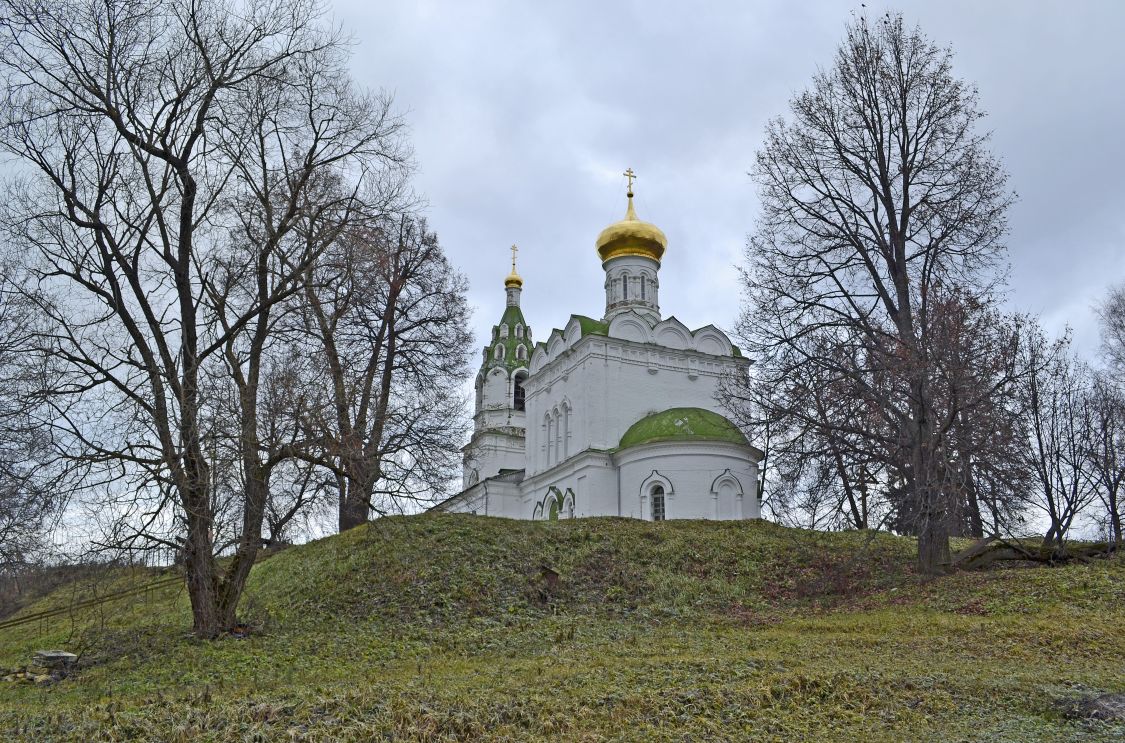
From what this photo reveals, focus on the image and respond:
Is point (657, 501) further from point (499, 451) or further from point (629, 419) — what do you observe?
point (499, 451)

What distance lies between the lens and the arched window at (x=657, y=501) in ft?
79.3

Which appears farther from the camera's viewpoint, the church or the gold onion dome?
the gold onion dome

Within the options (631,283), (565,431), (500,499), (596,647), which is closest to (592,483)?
(565,431)

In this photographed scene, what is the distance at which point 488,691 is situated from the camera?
7809 mm

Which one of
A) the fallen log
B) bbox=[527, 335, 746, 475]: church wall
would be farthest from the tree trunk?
bbox=[527, 335, 746, 475]: church wall

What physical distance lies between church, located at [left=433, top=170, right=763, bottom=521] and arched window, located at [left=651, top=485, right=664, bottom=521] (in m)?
0.03

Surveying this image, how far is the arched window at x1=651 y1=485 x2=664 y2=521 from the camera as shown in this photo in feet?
79.3

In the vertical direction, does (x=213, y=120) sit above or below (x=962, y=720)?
above

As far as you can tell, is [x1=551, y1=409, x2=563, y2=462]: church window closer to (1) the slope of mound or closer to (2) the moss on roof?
(2) the moss on roof

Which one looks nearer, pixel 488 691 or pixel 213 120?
pixel 488 691

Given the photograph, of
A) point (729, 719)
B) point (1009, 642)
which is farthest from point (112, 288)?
point (1009, 642)

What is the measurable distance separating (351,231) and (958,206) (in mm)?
9850

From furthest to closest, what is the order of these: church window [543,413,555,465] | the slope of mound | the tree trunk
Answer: church window [543,413,555,465], the slope of mound, the tree trunk

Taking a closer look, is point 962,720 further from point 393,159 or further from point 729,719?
point 393,159
